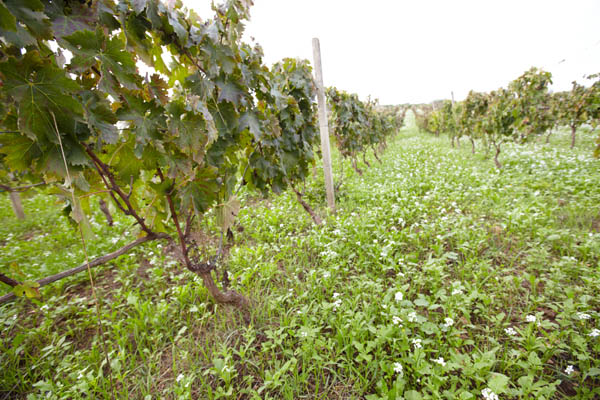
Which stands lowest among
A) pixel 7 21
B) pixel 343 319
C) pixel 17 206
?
pixel 343 319

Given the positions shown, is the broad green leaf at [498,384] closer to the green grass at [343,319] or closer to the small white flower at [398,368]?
the green grass at [343,319]

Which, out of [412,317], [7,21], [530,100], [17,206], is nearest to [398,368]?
[412,317]

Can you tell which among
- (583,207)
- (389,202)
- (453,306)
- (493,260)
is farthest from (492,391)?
(583,207)

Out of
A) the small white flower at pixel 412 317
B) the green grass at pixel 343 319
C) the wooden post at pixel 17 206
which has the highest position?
the wooden post at pixel 17 206

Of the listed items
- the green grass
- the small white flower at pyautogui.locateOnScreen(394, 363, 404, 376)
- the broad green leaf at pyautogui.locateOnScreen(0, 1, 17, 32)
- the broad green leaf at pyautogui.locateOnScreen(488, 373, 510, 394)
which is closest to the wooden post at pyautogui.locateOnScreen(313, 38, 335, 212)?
the green grass

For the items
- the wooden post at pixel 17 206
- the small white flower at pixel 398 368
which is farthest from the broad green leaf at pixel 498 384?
the wooden post at pixel 17 206

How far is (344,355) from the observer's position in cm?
162

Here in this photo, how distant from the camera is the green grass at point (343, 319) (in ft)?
4.65

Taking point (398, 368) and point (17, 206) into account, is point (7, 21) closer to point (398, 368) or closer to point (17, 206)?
point (398, 368)

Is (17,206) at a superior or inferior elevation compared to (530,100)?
inferior

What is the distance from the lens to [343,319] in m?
1.77

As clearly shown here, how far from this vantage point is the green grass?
55.8 inches

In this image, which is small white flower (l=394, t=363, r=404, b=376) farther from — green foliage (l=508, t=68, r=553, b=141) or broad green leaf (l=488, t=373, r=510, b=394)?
green foliage (l=508, t=68, r=553, b=141)

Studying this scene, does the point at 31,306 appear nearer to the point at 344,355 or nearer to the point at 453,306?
the point at 344,355
